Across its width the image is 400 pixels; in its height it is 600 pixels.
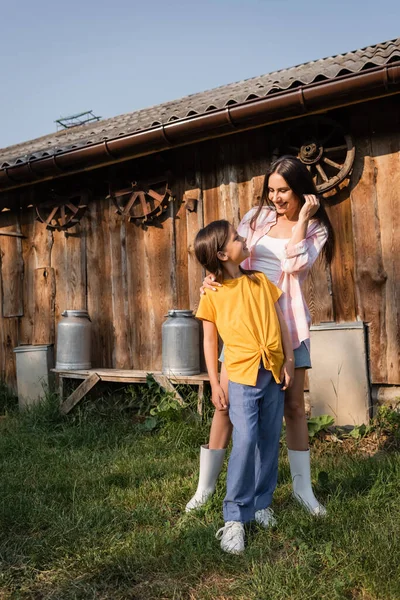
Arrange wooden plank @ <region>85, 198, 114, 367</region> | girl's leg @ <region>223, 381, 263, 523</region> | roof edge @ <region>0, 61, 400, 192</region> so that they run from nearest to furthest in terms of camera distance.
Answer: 1. girl's leg @ <region>223, 381, 263, 523</region>
2. roof edge @ <region>0, 61, 400, 192</region>
3. wooden plank @ <region>85, 198, 114, 367</region>

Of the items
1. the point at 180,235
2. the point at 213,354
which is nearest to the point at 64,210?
the point at 180,235

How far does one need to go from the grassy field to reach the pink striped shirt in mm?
863

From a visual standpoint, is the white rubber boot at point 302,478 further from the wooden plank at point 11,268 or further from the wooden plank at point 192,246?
the wooden plank at point 11,268

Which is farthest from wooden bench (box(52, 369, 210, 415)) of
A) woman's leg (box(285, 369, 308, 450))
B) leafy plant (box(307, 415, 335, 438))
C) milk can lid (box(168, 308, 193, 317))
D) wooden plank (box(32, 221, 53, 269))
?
woman's leg (box(285, 369, 308, 450))

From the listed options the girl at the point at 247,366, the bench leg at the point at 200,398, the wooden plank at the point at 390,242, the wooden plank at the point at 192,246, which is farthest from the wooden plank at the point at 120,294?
the girl at the point at 247,366

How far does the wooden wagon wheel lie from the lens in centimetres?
425

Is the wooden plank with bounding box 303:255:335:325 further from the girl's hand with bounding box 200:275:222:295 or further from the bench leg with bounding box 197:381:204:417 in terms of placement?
the girl's hand with bounding box 200:275:222:295

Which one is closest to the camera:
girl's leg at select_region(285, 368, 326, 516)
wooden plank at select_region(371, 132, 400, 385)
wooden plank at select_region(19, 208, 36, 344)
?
girl's leg at select_region(285, 368, 326, 516)

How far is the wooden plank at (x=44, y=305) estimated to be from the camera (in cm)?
585

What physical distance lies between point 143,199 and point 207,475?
10.4ft

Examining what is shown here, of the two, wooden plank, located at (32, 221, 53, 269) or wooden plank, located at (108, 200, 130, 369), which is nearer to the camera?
wooden plank, located at (108, 200, 130, 369)

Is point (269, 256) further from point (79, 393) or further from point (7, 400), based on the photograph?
point (7, 400)

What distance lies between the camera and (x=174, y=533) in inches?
96.0

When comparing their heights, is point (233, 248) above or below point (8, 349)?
above
